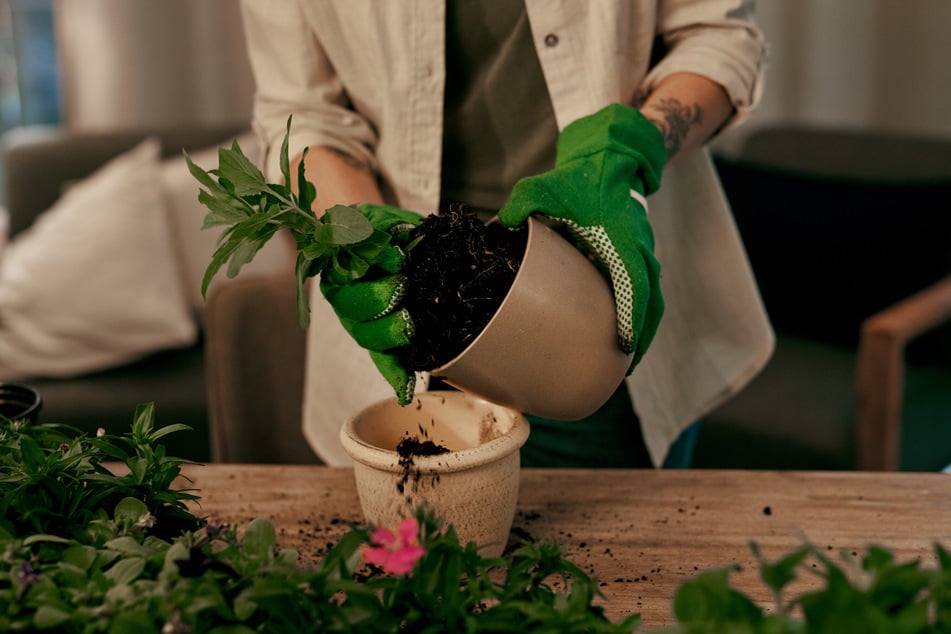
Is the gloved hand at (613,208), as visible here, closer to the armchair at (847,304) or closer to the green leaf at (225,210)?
Result: the green leaf at (225,210)

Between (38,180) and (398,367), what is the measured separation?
2.48m

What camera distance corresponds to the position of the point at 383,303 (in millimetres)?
819

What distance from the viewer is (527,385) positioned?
2.65 ft

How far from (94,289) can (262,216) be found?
203 centimetres

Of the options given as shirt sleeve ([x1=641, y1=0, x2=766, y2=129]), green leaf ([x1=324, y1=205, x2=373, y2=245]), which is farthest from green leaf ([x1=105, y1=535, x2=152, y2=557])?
shirt sleeve ([x1=641, y1=0, x2=766, y2=129])

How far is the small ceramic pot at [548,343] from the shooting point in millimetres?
776

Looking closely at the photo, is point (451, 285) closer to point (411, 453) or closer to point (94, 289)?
point (411, 453)

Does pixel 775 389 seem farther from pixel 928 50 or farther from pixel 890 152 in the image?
pixel 928 50

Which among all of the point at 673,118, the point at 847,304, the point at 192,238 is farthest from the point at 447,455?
the point at 192,238

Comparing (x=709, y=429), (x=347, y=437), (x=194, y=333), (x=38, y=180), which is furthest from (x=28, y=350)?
(x=347, y=437)

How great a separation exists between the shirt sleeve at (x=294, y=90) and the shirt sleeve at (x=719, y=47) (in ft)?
1.21

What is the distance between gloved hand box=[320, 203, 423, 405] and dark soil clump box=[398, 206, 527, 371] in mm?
12

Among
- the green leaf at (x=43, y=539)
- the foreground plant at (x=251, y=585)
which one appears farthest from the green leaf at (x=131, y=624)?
the green leaf at (x=43, y=539)

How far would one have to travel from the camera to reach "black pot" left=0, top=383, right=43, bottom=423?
2.95 ft
